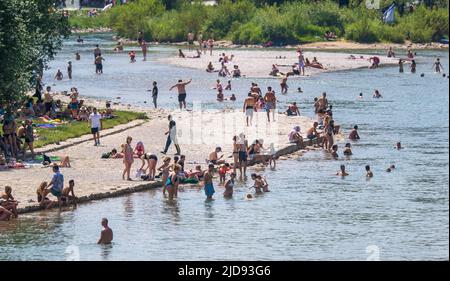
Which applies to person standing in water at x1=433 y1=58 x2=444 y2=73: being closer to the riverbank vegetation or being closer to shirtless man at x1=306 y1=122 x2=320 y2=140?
the riverbank vegetation

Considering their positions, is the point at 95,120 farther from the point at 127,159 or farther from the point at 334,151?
the point at 334,151

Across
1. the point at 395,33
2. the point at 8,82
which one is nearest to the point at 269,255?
the point at 8,82

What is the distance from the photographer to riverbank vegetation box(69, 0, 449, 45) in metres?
118

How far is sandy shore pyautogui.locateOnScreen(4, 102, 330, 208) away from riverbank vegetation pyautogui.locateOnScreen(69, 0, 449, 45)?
58079 millimetres

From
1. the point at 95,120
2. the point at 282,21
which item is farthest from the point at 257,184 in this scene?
the point at 282,21

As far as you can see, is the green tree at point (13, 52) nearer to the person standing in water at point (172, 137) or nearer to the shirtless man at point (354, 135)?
the person standing in water at point (172, 137)

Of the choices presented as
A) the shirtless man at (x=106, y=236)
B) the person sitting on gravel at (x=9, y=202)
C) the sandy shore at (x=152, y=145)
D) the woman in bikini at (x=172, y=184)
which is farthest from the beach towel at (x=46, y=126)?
the shirtless man at (x=106, y=236)

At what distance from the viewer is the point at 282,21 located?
11731 centimetres

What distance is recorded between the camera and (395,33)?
117125mm

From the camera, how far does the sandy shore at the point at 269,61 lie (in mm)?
89625

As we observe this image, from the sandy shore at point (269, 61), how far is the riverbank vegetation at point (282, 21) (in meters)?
11.2

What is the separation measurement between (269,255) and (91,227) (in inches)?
216

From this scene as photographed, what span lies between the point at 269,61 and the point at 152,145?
47.4 metres

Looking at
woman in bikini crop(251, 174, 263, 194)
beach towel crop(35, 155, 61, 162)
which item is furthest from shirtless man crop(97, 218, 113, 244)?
beach towel crop(35, 155, 61, 162)
